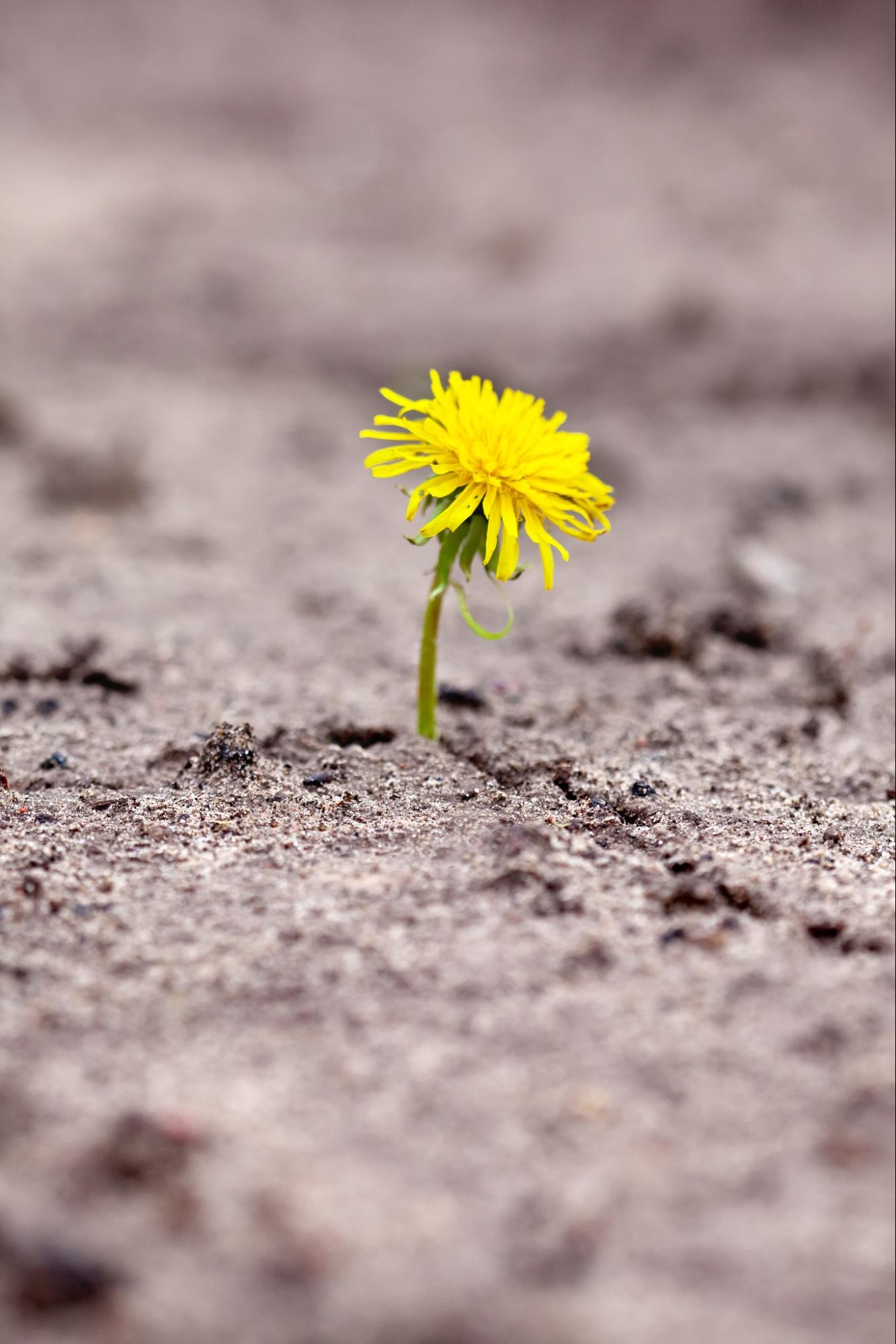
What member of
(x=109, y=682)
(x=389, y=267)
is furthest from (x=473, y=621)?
(x=389, y=267)

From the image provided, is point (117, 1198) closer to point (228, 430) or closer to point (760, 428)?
point (228, 430)

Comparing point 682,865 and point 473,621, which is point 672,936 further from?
point 473,621

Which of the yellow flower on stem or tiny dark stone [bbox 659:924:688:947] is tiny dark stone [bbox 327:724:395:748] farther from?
tiny dark stone [bbox 659:924:688:947]

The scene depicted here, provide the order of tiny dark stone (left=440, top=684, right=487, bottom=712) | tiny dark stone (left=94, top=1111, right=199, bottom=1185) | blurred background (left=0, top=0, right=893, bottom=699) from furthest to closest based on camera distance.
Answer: blurred background (left=0, top=0, right=893, bottom=699) → tiny dark stone (left=440, top=684, right=487, bottom=712) → tiny dark stone (left=94, top=1111, right=199, bottom=1185)

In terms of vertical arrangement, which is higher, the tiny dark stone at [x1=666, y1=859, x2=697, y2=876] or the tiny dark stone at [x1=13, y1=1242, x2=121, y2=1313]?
the tiny dark stone at [x1=666, y1=859, x2=697, y2=876]

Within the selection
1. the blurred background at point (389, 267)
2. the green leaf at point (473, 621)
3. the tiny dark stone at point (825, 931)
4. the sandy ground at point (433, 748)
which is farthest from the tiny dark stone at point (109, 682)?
the tiny dark stone at point (825, 931)

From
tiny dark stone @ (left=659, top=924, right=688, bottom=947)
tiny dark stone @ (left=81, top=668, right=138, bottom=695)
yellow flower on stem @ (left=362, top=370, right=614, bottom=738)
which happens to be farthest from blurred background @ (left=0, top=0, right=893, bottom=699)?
tiny dark stone @ (left=659, top=924, right=688, bottom=947)

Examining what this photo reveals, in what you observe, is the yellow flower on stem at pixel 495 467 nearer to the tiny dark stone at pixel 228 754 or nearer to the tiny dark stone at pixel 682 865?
the tiny dark stone at pixel 682 865
